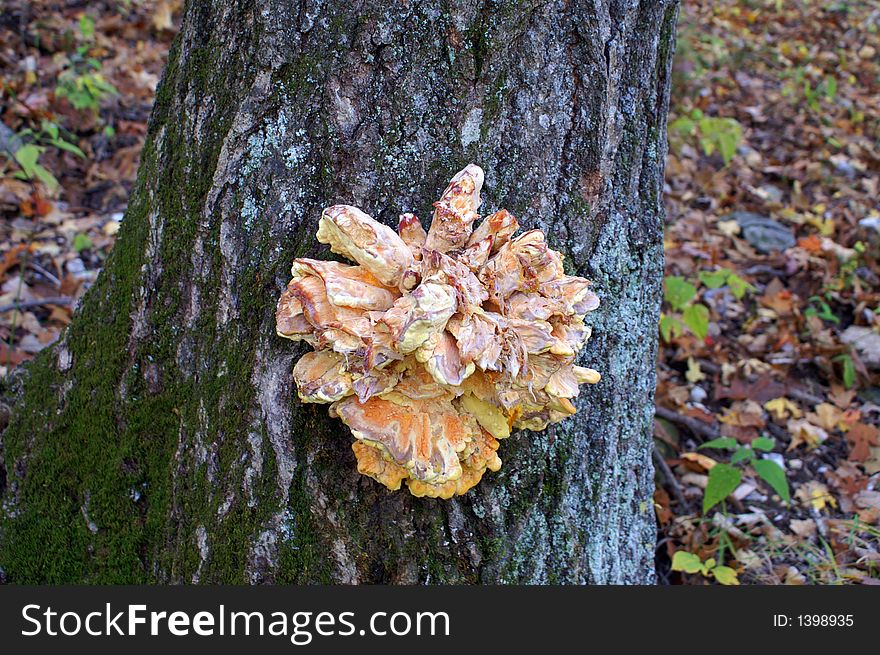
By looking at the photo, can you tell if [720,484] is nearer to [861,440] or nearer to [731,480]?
[731,480]

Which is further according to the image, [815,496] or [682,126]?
[682,126]

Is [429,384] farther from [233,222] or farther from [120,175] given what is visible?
[120,175]

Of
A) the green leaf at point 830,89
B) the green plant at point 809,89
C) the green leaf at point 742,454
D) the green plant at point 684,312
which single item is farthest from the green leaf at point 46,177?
the green leaf at point 830,89

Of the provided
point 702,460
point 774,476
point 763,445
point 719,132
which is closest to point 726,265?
point 719,132

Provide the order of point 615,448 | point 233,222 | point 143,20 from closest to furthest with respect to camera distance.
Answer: point 233,222 → point 615,448 → point 143,20

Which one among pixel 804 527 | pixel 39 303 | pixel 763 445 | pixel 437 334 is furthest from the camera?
pixel 39 303

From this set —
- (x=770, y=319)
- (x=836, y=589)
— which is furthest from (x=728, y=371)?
(x=836, y=589)

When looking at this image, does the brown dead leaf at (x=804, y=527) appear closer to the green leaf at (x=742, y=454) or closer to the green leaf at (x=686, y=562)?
the green leaf at (x=742, y=454)
